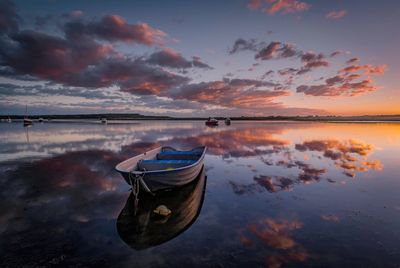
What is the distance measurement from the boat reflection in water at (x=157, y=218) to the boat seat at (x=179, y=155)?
399 centimetres

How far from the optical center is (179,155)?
50.6 feet

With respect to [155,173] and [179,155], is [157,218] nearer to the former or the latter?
[155,173]

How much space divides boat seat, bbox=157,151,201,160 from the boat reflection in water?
399 centimetres

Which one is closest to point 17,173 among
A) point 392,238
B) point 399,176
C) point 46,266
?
point 46,266

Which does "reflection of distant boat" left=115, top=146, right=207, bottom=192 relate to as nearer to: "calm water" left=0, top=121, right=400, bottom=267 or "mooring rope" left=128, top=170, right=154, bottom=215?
"mooring rope" left=128, top=170, right=154, bottom=215

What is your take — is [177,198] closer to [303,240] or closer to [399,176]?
[303,240]

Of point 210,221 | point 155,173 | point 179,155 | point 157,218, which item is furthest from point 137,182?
point 179,155

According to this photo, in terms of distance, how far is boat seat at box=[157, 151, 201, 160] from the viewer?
49.7ft

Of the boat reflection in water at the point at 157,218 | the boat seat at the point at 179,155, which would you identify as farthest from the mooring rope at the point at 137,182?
the boat seat at the point at 179,155

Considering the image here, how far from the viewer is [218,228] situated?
292 inches

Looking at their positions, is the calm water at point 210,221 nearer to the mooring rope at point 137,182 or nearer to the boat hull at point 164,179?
the boat hull at point 164,179

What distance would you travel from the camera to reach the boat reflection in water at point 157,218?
264 inches

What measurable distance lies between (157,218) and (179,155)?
24.8 ft

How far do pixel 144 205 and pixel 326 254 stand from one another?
6494 millimetres
